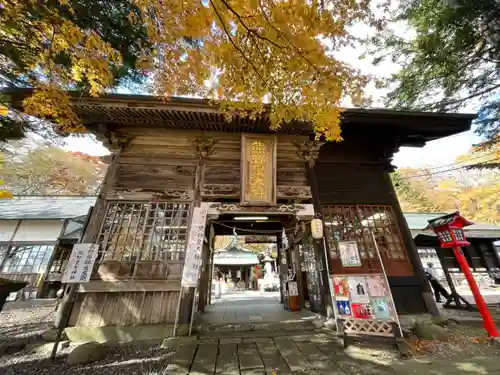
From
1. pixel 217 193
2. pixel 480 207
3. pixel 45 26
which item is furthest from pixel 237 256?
pixel 480 207

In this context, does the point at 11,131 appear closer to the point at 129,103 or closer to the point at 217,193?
the point at 129,103

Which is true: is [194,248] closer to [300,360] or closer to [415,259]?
[300,360]

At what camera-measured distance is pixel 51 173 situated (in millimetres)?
23172

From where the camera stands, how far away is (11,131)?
489 centimetres

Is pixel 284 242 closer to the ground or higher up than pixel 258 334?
higher up

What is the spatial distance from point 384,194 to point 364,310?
392cm

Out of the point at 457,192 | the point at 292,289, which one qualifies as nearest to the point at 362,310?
the point at 292,289

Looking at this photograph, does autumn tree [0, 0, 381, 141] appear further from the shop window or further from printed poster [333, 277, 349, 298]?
the shop window

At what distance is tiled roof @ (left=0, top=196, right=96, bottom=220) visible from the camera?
13547 mm

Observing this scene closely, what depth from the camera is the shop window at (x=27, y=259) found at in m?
12.5

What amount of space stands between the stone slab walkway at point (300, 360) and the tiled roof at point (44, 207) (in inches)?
560

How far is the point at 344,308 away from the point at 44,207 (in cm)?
2028

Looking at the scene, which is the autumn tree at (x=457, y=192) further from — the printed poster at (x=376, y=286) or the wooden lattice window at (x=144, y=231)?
the wooden lattice window at (x=144, y=231)

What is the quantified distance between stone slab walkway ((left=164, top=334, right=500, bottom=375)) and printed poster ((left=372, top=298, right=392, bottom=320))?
66 cm
